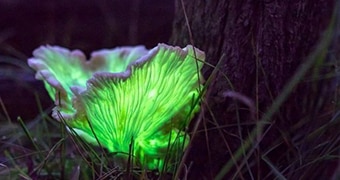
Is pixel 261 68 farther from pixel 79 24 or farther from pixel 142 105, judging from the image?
pixel 79 24

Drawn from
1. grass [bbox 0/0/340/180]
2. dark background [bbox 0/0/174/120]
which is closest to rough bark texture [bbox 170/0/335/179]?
grass [bbox 0/0/340/180]

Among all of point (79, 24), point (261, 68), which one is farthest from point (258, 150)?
point (79, 24)

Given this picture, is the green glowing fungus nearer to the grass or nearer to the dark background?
the grass

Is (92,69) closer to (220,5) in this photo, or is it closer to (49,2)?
(220,5)

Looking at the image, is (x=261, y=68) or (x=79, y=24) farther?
(x=79, y=24)

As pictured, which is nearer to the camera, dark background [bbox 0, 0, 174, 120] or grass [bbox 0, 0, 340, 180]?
grass [bbox 0, 0, 340, 180]

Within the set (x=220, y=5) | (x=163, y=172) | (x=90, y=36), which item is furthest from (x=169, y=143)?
(x=90, y=36)
